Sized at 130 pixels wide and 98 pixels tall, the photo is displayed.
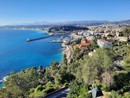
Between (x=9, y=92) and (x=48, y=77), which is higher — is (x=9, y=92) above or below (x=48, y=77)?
above

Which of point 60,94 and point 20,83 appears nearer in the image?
point 60,94

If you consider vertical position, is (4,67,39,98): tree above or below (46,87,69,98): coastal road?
above

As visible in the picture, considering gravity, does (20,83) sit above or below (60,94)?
above

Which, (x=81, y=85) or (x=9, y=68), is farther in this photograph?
(x=9, y=68)

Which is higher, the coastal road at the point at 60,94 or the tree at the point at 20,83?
the tree at the point at 20,83

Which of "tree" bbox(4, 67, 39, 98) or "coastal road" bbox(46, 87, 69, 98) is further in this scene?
"coastal road" bbox(46, 87, 69, 98)

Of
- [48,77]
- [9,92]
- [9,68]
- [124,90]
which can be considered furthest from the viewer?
[9,68]

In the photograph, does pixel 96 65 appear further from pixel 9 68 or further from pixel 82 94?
pixel 9 68

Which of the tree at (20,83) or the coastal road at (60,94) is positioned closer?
the tree at (20,83)

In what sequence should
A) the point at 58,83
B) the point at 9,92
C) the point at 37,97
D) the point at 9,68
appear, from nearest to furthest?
the point at 9,92, the point at 37,97, the point at 58,83, the point at 9,68

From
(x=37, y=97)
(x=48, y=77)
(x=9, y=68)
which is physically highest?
(x=37, y=97)

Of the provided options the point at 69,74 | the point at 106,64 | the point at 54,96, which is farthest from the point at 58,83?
the point at 106,64
